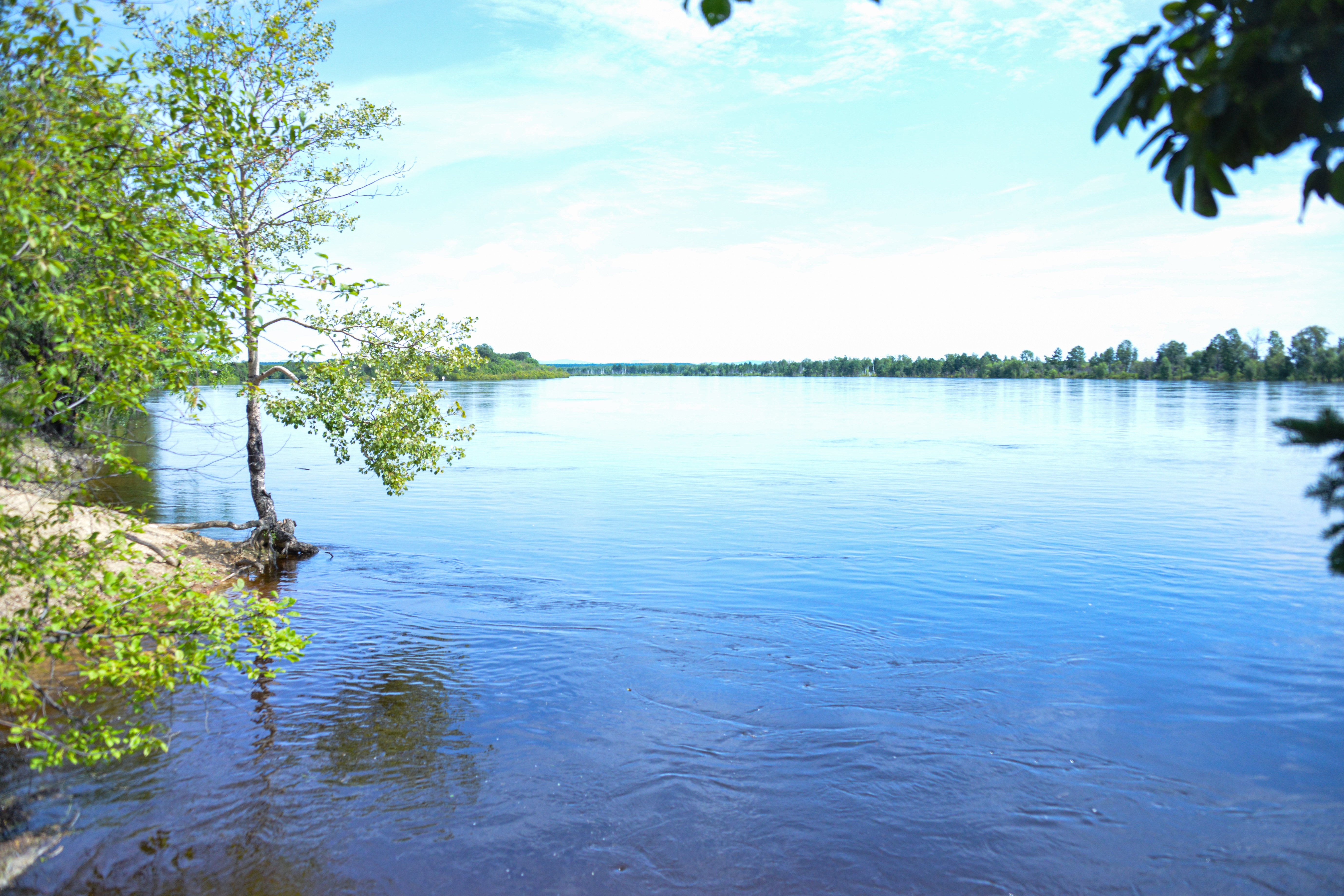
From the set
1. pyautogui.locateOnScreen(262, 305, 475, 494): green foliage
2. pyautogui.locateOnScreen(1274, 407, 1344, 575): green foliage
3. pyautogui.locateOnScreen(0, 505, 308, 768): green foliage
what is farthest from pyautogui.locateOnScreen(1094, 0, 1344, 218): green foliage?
pyautogui.locateOnScreen(262, 305, 475, 494): green foliage

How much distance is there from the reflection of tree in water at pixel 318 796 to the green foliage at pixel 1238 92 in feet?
28.5

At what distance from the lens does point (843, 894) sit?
8219mm

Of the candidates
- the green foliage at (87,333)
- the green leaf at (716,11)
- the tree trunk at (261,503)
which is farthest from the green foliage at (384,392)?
the green leaf at (716,11)

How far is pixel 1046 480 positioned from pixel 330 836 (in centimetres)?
3351

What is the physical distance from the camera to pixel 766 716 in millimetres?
12039

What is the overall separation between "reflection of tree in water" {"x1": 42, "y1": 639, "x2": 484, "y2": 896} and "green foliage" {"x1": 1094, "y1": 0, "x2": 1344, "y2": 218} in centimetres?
869

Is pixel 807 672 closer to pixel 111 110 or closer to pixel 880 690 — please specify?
pixel 880 690

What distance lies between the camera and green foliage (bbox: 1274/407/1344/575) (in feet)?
11.1

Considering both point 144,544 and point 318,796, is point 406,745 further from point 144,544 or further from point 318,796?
point 144,544

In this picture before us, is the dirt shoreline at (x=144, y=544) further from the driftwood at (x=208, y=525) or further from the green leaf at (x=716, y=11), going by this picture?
the green leaf at (x=716, y=11)

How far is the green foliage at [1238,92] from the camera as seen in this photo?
320 centimetres

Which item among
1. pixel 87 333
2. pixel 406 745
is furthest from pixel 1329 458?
pixel 406 745

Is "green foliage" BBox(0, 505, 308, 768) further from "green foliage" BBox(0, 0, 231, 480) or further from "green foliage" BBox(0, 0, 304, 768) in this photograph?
"green foliage" BBox(0, 0, 231, 480)

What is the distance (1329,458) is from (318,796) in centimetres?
992
